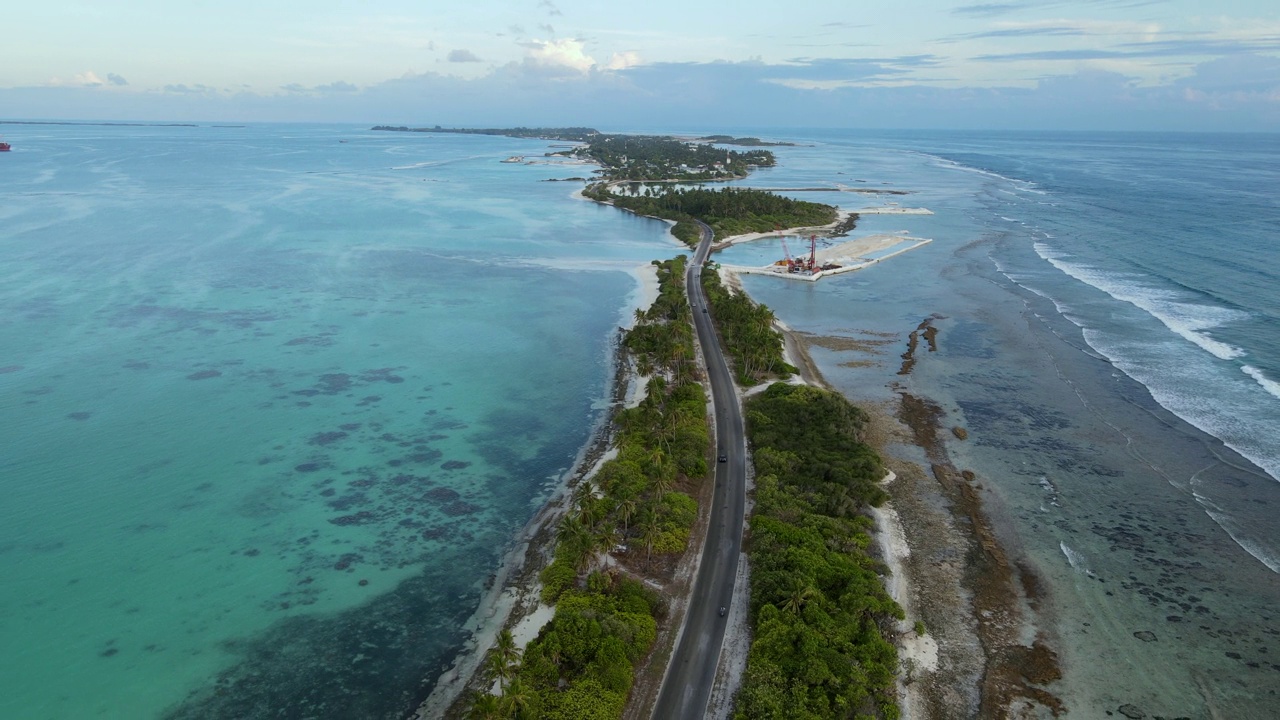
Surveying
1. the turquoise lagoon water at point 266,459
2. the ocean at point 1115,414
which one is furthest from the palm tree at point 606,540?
the ocean at point 1115,414

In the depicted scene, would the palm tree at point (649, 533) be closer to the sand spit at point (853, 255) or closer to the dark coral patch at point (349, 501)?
the dark coral patch at point (349, 501)

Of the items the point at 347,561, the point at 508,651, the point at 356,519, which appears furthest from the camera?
the point at 356,519

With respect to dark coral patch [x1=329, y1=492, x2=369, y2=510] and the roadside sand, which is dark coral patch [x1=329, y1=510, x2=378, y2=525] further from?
the roadside sand

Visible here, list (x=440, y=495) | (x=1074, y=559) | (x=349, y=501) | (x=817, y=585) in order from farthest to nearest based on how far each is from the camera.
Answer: (x=440, y=495) → (x=349, y=501) → (x=1074, y=559) → (x=817, y=585)

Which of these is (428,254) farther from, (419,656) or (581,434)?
(419,656)

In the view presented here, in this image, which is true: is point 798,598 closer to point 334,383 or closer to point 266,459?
point 266,459

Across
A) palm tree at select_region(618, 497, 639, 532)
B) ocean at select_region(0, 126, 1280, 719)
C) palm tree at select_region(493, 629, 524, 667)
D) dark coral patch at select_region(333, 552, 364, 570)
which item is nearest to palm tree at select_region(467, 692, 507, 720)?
palm tree at select_region(493, 629, 524, 667)

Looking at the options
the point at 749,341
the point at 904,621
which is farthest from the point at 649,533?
the point at 749,341
